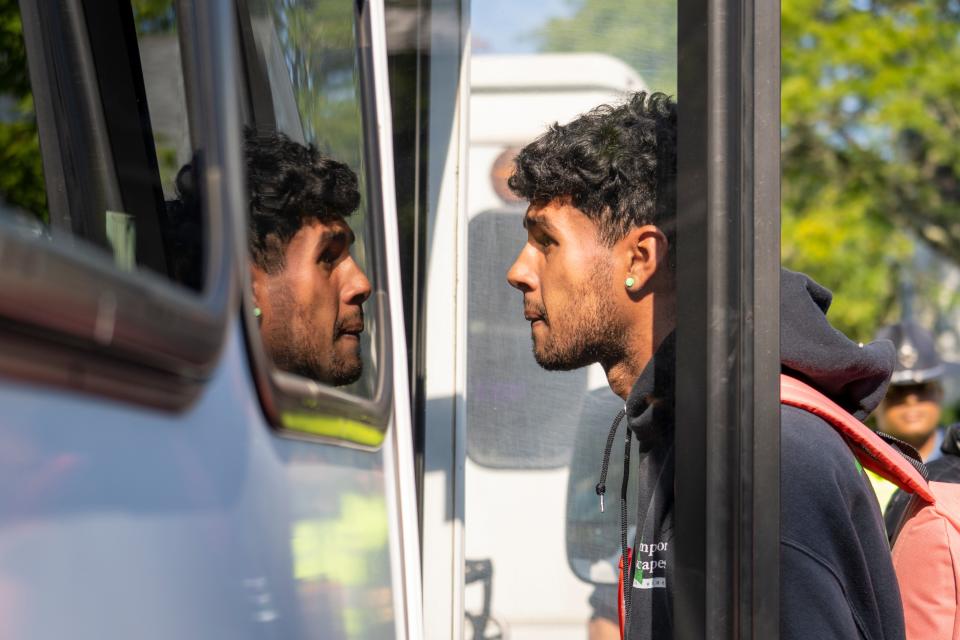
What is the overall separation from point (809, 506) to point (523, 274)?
2.25ft

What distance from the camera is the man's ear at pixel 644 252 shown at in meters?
1.73

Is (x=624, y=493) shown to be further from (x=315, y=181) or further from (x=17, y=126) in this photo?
(x=17, y=126)

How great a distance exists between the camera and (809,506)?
156 cm

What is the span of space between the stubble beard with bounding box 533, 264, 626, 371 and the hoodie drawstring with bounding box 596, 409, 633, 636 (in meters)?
0.12

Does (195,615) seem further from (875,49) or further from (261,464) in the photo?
(875,49)

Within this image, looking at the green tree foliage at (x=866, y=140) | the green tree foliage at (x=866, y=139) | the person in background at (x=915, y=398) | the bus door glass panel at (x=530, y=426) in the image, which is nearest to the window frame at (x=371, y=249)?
the bus door glass panel at (x=530, y=426)

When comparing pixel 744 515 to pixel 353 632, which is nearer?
pixel 353 632

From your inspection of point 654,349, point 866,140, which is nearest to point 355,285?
point 654,349

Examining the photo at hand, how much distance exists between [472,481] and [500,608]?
0.28 metres

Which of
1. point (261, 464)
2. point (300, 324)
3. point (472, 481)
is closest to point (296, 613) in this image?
point (261, 464)

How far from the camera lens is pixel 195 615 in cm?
97

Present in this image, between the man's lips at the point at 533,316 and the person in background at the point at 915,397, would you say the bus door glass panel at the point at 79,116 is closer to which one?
the man's lips at the point at 533,316

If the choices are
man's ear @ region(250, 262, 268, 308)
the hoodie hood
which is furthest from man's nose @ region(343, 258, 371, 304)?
the hoodie hood

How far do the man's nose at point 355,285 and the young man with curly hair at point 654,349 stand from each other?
444 millimetres
